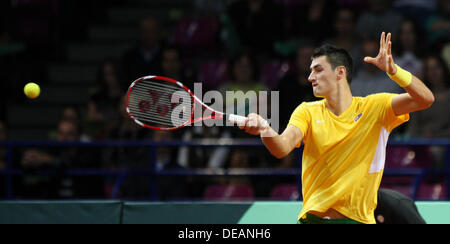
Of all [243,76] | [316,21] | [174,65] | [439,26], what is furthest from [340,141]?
[439,26]

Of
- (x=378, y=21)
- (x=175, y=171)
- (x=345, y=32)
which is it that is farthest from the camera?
(x=378, y=21)

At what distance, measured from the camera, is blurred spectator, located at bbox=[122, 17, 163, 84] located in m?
9.05

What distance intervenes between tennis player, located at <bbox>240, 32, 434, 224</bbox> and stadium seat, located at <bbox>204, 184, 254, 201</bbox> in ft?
10.3

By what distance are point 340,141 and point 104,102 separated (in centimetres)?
511

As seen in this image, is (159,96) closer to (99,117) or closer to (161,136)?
(161,136)

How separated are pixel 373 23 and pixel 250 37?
1.70m

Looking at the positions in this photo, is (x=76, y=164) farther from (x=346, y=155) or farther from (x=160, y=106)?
(x=346, y=155)

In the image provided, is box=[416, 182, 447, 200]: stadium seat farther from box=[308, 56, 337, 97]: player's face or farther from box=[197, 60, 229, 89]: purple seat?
box=[308, 56, 337, 97]: player's face

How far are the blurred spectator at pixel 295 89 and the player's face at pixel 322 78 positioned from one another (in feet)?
10.8

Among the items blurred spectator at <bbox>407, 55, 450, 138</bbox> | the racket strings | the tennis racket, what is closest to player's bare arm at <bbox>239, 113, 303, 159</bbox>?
the tennis racket

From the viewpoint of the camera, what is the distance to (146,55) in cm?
944

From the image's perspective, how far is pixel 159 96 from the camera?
5.58m

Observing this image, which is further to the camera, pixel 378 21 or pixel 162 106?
pixel 378 21
